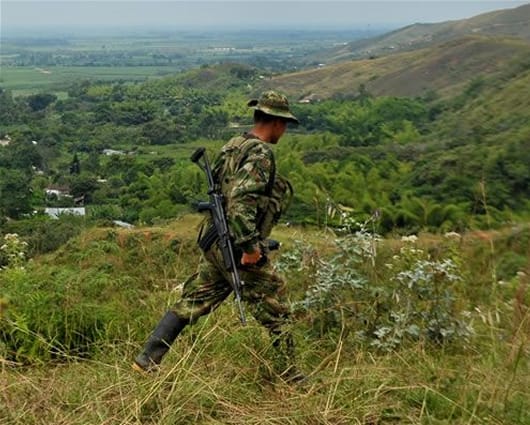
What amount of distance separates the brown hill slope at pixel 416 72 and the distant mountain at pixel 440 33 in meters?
28.5

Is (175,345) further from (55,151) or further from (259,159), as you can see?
(55,151)

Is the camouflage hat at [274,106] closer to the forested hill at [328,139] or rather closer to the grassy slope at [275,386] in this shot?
the forested hill at [328,139]

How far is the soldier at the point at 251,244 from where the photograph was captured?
9.82 feet

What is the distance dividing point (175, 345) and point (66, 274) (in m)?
1.15

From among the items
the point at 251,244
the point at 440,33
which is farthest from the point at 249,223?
the point at 440,33

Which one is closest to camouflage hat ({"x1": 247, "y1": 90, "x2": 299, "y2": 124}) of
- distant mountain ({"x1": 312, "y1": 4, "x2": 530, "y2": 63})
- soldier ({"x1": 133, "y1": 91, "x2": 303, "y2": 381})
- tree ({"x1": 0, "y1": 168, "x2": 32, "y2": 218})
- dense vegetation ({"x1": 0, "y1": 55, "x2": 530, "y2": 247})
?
soldier ({"x1": 133, "y1": 91, "x2": 303, "y2": 381})

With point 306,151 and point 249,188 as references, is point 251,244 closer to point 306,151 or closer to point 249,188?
point 249,188

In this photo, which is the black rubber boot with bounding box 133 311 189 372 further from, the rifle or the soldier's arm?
the soldier's arm

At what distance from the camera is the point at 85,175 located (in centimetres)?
4469

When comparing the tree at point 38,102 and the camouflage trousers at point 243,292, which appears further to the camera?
the tree at point 38,102

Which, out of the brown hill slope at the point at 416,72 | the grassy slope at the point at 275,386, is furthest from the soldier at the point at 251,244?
the brown hill slope at the point at 416,72

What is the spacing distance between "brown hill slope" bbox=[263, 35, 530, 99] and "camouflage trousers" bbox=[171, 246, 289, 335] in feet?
227

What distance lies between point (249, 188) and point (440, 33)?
15803 centimetres

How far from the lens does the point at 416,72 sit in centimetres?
8231
